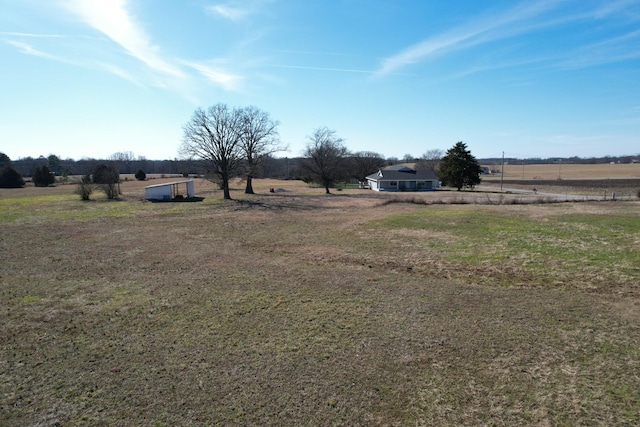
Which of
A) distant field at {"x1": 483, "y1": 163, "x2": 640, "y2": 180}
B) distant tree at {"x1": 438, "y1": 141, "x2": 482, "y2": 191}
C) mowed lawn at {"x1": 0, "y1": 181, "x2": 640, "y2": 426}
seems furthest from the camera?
distant field at {"x1": 483, "y1": 163, "x2": 640, "y2": 180}

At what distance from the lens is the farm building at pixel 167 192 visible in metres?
37.9

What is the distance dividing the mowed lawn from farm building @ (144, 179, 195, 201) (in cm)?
2152

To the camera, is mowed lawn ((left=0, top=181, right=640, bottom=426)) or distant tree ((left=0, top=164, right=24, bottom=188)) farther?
distant tree ((left=0, top=164, right=24, bottom=188))

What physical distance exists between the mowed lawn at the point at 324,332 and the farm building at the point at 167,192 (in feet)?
70.6

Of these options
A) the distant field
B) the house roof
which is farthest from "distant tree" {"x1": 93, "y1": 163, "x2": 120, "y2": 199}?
the distant field

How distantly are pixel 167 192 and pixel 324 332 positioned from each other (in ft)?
116

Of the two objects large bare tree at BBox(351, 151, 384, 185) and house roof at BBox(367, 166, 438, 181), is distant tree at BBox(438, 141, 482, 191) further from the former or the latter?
large bare tree at BBox(351, 151, 384, 185)

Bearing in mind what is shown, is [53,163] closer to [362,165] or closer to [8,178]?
[8,178]

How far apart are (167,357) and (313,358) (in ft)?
9.35

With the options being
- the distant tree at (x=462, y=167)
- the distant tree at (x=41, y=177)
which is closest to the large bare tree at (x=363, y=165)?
the distant tree at (x=462, y=167)

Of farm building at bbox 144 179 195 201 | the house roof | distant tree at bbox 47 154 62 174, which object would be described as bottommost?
farm building at bbox 144 179 195 201

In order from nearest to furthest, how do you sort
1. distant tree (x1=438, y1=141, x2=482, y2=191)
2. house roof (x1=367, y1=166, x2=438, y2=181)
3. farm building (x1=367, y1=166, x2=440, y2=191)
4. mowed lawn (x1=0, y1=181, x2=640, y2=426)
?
mowed lawn (x1=0, y1=181, x2=640, y2=426), distant tree (x1=438, y1=141, x2=482, y2=191), farm building (x1=367, y1=166, x2=440, y2=191), house roof (x1=367, y1=166, x2=438, y2=181)

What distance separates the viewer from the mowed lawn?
5422 millimetres

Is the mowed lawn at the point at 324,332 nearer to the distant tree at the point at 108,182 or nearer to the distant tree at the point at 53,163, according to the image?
the distant tree at the point at 108,182
